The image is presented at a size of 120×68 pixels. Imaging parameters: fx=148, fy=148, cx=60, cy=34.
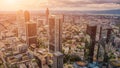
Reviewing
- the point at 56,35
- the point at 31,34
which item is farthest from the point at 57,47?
the point at 31,34

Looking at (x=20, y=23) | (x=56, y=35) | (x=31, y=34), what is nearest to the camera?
(x=56, y=35)

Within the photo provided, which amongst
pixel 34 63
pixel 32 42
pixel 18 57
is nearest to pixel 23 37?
pixel 32 42

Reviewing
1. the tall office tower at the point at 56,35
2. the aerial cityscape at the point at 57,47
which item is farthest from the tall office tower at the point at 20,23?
the tall office tower at the point at 56,35

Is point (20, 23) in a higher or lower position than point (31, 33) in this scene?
higher

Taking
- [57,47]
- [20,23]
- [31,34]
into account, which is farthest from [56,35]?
[20,23]

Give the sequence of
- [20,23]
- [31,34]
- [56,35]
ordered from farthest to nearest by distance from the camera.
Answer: [20,23] < [31,34] < [56,35]

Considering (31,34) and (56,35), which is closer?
(56,35)

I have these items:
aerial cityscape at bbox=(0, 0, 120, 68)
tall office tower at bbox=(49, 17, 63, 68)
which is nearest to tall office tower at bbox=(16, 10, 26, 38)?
aerial cityscape at bbox=(0, 0, 120, 68)

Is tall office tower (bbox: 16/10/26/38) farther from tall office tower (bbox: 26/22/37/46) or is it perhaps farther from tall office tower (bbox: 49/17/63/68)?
tall office tower (bbox: 49/17/63/68)

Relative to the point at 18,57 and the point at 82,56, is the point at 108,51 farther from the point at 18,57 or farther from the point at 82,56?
the point at 18,57

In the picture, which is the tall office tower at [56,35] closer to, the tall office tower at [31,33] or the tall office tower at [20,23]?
the tall office tower at [31,33]

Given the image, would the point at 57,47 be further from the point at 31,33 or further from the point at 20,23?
the point at 20,23
